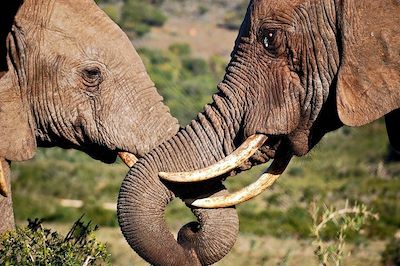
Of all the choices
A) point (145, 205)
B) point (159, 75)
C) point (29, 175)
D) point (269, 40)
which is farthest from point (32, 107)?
point (159, 75)

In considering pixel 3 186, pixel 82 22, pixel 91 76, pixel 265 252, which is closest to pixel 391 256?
pixel 265 252

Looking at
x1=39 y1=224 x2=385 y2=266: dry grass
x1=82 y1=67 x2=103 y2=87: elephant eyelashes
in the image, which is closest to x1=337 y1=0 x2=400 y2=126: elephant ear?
x1=82 y1=67 x2=103 y2=87: elephant eyelashes

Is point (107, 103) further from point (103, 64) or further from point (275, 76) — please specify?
point (275, 76)

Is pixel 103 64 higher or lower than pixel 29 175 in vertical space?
higher

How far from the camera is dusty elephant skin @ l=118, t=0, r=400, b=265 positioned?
6375 mm

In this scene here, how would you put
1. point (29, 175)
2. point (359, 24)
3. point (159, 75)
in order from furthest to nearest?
1. point (159, 75)
2. point (29, 175)
3. point (359, 24)

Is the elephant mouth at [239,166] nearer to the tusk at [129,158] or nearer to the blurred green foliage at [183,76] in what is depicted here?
the tusk at [129,158]

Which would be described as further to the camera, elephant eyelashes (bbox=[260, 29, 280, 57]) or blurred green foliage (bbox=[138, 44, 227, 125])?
blurred green foliage (bbox=[138, 44, 227, 125])

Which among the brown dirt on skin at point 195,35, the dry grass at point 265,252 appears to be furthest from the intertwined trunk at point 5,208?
the brown dirt on skin at point 195,35

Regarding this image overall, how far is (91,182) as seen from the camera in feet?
73.7

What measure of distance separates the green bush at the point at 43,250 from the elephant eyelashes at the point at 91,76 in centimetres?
84

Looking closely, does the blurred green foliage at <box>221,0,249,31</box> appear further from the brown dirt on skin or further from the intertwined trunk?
the intertwined trunk

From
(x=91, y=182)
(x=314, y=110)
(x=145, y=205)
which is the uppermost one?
(x=314, y=110)

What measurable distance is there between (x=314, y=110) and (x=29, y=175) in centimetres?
1553
